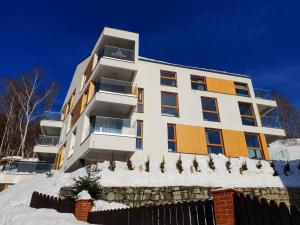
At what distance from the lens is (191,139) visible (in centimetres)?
1983

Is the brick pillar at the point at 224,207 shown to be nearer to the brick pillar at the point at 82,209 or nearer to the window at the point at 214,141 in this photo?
the brick pillar at the point at 82,209

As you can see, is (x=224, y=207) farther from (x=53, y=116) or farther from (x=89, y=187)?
(x=53, y=116)

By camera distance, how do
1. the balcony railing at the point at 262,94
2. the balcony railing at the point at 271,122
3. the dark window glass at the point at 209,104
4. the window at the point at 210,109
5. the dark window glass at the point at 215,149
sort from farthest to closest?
1. the balcony railing at the point at 262,94
2. the balcony railing at the point at 271,122
3. the dark window glass at the point at 209,104
4. the window at the point at 210,109
5. the dark window glass at the point at 215,149

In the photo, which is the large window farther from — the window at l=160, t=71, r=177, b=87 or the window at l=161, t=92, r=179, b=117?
the window at l=160, t=71, r=177, b=87

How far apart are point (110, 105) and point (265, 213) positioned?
14.4 meters

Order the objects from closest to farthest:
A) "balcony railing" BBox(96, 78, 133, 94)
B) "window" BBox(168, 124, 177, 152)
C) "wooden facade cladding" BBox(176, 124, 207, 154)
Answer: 1. "balcony railing" BBox(96, 78, 133, 94)
2. "window" BBox(168, 124, 177, 152)
3. "wooden facade cladding" BBox(176, 124, 207, 154)

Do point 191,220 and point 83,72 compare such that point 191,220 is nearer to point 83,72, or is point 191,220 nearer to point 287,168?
point 287,168

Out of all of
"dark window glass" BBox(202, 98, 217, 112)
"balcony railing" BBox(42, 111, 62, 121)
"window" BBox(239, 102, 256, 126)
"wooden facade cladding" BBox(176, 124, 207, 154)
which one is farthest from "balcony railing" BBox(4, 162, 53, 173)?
"window" BBox(239, 102, 256, 126)

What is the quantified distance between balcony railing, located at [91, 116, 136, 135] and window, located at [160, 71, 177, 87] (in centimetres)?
743

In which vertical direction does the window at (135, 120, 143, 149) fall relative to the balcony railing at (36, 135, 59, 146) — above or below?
below

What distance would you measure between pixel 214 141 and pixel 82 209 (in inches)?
534

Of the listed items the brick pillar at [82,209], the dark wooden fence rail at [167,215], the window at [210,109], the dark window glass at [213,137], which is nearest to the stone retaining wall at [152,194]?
the brick pillar at [82,209]

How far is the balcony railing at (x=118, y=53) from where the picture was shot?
1864 cm

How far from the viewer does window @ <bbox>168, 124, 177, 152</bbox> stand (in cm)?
1909
